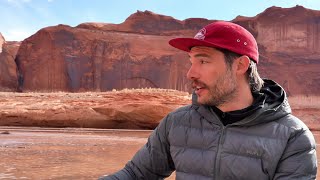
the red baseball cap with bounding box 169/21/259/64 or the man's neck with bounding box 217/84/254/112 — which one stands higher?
the red baseball cap with bounding box 169/21/259/64

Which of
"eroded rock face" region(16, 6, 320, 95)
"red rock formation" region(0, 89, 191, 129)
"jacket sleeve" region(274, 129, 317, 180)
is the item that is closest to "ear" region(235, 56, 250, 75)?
"jacket sleeve" region(274, 129, 317, 180)

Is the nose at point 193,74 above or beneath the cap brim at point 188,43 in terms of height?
beneath

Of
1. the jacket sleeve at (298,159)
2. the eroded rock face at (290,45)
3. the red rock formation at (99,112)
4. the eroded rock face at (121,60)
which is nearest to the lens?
the jacket sleeve at (298,159)

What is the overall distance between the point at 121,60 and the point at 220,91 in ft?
143

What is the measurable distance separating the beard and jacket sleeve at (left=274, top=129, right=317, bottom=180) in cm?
36

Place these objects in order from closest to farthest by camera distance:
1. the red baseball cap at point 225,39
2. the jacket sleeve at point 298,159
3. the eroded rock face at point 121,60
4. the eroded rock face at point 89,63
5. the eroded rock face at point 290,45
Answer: the jacket sleeve at point 298,159
the red baseball cap at point 225,39
the eroded rock face at point 89,63
the eroded rock face at point 121,60
the eroded rock face at point 290,45

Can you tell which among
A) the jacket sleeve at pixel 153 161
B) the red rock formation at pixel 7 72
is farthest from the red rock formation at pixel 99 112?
the red rock formation at pixel 7 72

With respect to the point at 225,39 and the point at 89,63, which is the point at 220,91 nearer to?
the point at 225,39

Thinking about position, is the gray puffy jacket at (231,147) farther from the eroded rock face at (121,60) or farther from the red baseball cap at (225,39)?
the eroded rock face at (121,60)

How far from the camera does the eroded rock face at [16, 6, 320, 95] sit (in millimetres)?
44562

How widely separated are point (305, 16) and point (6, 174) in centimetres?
4814

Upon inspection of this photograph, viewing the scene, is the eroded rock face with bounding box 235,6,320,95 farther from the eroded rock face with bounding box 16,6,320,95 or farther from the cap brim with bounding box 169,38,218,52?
the cap brim with bounding box 169,38,218,52

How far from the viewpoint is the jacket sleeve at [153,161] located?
2010 mm

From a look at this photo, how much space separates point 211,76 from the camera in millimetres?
1965
